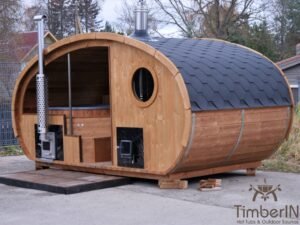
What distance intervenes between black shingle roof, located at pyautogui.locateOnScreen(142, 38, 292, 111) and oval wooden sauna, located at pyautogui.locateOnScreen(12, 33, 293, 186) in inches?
0.8

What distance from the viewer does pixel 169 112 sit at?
408 inches

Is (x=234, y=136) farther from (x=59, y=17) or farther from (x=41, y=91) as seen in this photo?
(x=59, y=17)

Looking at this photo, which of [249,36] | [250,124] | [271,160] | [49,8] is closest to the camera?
[250,124]

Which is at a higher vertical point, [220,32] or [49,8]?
[49,8]

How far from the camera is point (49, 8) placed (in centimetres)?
5150

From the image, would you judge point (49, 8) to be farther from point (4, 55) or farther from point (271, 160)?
point (271, 160)

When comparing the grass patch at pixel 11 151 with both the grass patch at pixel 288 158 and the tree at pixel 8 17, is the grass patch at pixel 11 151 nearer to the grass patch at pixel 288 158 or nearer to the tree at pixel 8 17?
the grass patch at pixel 288 158

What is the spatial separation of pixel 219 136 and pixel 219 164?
2.62 feet

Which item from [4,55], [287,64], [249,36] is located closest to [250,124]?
[287,64]

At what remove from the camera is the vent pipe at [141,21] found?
12008 mm

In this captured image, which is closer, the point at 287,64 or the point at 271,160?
the point at 271,160

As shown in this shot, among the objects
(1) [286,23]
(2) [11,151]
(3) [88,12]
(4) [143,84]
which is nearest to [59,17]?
(3) [88,12]

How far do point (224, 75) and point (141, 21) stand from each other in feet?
6.89

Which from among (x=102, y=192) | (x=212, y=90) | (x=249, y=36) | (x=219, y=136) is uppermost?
(x=249, y=36)
